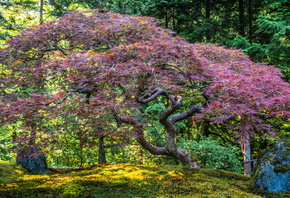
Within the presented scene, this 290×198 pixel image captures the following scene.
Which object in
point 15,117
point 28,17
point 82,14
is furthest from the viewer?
point 28,17

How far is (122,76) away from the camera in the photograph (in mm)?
2777

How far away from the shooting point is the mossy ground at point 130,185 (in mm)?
2645

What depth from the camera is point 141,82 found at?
337 centimetres

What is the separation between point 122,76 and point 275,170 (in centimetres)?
267

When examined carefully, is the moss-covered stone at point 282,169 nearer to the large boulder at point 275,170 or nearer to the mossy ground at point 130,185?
the large boulder at point 275,170

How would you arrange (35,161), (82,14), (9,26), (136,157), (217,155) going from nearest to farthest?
(82,14), (35,161), (217,155), (9,26), (136,157)

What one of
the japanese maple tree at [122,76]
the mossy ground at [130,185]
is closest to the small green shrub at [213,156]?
the mossy ground at [130,185]

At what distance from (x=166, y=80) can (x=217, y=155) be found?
296 cm

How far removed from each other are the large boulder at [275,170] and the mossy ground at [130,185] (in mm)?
252

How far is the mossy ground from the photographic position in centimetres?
264

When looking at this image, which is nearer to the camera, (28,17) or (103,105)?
(103,105)

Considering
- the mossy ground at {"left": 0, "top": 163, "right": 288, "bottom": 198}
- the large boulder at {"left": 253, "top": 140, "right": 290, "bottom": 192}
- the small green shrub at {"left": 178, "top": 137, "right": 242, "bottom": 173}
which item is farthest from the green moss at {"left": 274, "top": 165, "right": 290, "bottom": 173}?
the small green shrub at {"left": 178, "top": 137, "right": 242, "bottom": 173}

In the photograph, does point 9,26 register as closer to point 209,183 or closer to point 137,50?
point 137,50

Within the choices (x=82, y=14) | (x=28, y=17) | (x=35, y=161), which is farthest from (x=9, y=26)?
(x=35, y=161)
